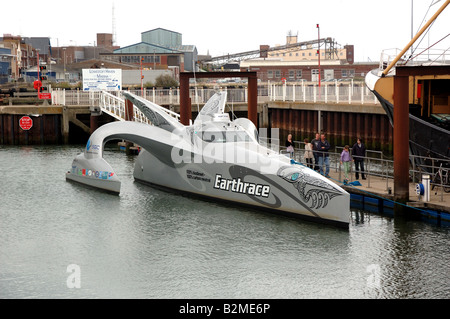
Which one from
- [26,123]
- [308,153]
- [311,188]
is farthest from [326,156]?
[26,123]

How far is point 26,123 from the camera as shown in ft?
177

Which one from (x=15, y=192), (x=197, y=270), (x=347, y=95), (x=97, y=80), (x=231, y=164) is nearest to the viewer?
(x=197, y=270)

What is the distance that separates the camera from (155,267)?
64.0 feet

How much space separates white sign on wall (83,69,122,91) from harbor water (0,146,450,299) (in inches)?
1243

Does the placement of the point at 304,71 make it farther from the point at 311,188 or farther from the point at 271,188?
the point at 311,188

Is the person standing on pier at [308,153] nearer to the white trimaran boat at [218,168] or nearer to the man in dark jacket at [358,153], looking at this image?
the man in dark jacket at [358,153]

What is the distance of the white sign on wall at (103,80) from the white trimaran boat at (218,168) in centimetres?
2739

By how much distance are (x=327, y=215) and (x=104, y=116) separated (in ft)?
119

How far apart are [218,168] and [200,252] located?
6629mm
